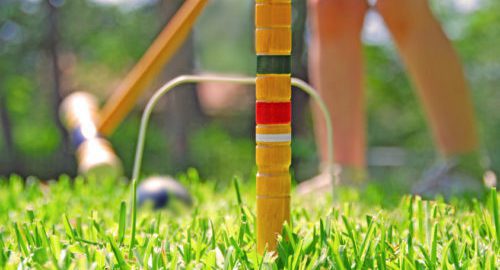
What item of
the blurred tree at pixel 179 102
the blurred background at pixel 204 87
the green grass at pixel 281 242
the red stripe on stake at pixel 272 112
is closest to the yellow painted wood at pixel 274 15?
the red stripe on stake at pixel 272 112

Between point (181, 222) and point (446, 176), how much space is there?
901 millimetres

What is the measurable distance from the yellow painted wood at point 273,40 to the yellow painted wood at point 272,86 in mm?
39

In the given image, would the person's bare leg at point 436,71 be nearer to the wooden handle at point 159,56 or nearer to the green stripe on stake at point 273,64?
the wooden handle at point 159,56

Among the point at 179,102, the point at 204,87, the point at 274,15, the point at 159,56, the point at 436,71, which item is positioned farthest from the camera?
the point at 204,87

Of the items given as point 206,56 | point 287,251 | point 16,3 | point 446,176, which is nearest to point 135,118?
point 206,56

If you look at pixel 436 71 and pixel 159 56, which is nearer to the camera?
pixel 159 56

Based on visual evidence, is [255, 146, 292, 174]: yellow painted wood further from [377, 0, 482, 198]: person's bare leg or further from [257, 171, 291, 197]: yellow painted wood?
[377, 0, 482, 198]: person's bare leg

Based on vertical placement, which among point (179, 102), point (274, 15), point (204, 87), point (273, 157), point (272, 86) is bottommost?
point (273, 157)

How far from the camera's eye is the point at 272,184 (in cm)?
135

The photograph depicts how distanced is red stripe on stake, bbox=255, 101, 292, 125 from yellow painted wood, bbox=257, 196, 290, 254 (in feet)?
0.42

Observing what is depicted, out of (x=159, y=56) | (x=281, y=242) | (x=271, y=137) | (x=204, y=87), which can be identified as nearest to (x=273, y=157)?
(x=271, y=137)

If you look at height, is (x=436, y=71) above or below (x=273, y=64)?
above

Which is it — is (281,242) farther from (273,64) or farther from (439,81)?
(439,81)

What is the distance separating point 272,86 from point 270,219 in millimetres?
220
